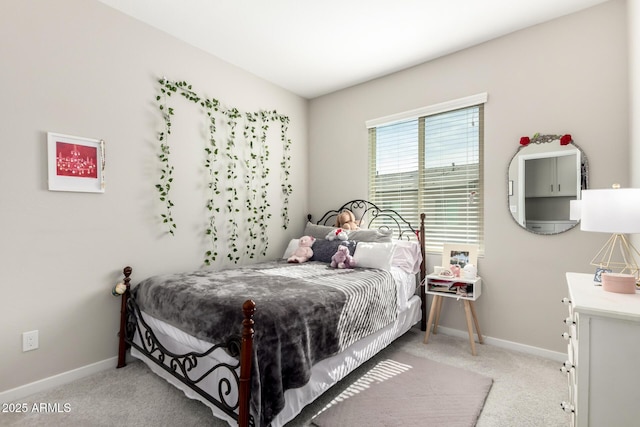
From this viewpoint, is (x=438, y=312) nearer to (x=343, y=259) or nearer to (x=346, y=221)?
(x=343, y=259)

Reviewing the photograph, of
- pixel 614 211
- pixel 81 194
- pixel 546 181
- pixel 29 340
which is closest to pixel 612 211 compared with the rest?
pixel 614 211

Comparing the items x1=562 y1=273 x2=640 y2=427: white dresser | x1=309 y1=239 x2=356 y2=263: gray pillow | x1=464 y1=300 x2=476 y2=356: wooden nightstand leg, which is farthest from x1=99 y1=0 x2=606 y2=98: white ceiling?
x1=464 y1=300 x2=476 y2=356: wooden nightstand leg

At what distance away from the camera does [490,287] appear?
9.45ft

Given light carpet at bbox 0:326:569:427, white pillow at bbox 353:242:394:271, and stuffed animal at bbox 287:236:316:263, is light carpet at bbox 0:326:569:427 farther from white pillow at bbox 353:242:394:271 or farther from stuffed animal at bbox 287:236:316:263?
stuffed animal at bbox 287:236:316:263

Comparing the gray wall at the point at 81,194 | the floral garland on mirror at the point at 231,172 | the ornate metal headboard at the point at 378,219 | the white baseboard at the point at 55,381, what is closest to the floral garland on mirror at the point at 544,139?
the ornate metal headboard at the point at 378,219

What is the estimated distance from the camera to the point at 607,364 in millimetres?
1221

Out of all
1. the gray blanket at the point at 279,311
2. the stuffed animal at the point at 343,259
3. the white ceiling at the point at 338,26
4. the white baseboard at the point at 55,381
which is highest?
the white ceiling at the point at 338,26

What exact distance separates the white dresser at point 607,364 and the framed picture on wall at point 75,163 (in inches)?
120

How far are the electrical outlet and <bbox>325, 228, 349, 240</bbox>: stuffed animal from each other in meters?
2.47

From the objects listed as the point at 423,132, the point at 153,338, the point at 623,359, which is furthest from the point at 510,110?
the point at 153,338

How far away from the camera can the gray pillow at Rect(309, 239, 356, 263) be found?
10.4 ft

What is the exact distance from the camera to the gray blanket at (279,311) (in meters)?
1.52

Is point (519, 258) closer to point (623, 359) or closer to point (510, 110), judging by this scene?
point (510, 110)

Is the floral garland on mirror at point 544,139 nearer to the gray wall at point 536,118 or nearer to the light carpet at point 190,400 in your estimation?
the gray wall at point 536,118
